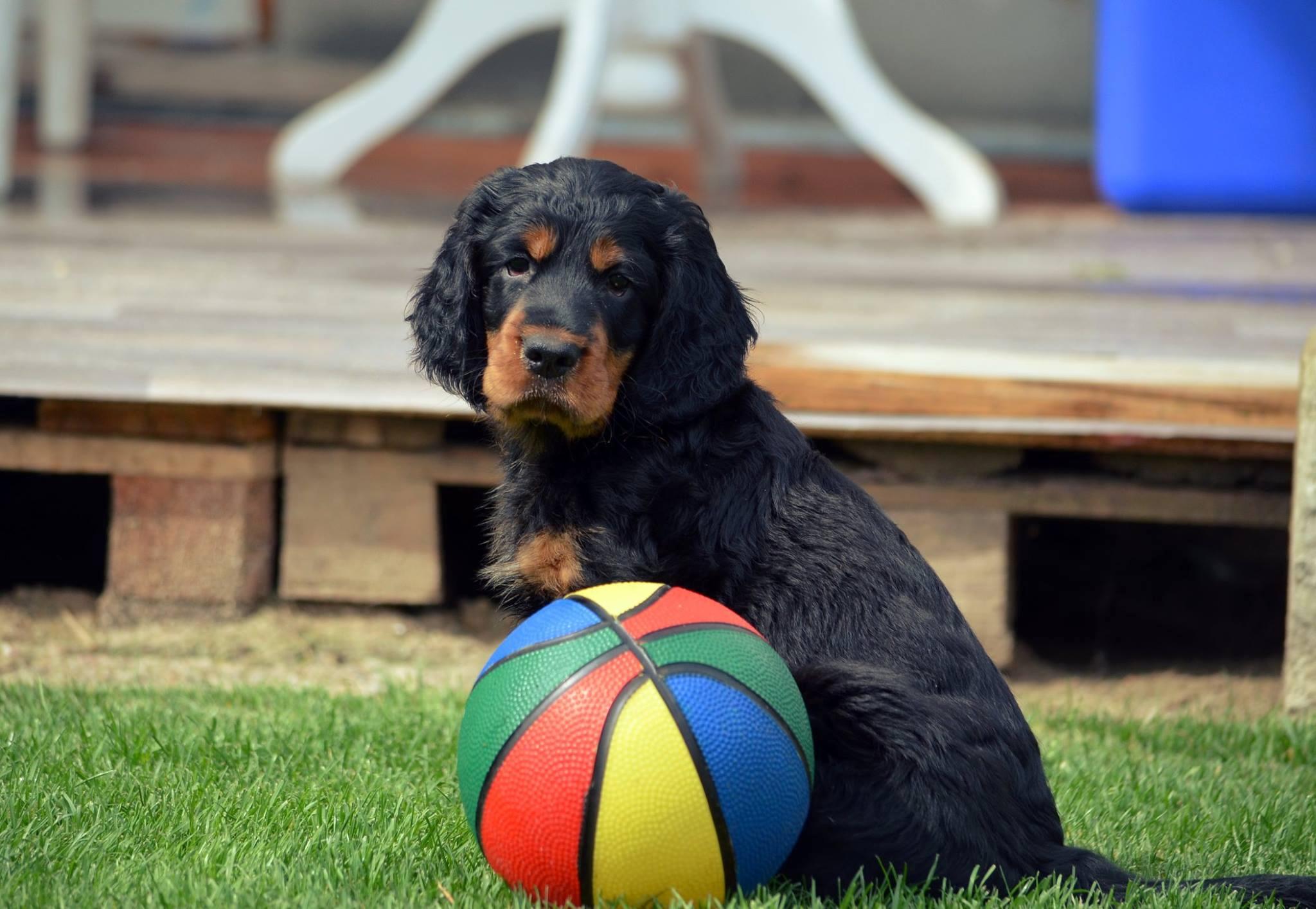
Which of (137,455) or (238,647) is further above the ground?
(137,455)

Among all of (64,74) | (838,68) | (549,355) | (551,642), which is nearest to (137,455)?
(549,355)

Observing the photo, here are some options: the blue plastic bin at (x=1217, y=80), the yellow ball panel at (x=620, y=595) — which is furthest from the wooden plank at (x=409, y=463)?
the blue plastic bin at (x=1217, y=80)

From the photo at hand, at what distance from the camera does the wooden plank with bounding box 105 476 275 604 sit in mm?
4785

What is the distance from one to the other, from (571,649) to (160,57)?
10712 mm

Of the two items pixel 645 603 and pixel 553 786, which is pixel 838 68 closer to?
pixel 645 603

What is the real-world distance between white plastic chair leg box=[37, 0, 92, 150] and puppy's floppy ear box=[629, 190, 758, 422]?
25.8 ft

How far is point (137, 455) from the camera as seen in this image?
4.77 meters

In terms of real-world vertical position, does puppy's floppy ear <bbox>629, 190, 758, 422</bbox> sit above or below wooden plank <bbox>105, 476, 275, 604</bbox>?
above

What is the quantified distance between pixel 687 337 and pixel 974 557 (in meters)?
1.82

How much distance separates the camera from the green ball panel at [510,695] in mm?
2682

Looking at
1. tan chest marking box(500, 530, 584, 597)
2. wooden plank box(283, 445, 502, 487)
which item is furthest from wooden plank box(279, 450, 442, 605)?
tan chest marking box(500, 530, 584, 597)

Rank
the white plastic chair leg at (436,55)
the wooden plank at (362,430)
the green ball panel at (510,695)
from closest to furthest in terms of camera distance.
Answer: the green ball panel at (510,695) → the wooden plank at (362,430) → the white plastic chair leg at (436,55)

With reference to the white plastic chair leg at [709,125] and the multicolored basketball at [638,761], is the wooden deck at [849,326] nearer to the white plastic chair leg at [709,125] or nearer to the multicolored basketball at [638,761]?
the white plastic chair leg at [709,125]

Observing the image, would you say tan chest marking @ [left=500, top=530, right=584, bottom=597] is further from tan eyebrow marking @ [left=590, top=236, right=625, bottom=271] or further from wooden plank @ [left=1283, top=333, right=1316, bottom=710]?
wooden plank @ [left=1283, top=333, right=1316, bottom=710]
